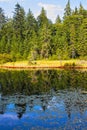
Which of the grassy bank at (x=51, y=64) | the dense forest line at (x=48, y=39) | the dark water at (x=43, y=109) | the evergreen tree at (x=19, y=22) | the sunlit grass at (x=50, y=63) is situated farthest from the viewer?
the evergreen tree at (x=19, y=22)

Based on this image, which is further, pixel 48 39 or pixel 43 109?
pixel 48 39

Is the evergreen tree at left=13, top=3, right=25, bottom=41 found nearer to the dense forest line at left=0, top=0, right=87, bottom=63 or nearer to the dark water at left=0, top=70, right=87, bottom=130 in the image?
the dense forest line at left=0, top=0, right=87, bottom=63

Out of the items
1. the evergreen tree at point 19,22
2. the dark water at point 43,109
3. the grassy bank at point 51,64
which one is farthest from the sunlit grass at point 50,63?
the dark water at point 43,109

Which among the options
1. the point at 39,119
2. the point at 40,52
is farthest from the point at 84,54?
the point at 39,119

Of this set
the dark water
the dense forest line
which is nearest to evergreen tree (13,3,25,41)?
the dense forest line

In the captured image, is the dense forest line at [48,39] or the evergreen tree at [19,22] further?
the evergreen tree at [19,22]

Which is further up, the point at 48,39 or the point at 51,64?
the point at 48,39

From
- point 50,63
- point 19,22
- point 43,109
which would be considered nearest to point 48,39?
point 50,63

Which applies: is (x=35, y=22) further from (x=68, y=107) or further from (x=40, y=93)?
(x=68, y=107)

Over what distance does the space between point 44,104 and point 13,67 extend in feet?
204

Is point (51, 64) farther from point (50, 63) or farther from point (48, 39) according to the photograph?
point (48, 39)

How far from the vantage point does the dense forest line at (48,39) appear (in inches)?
4146

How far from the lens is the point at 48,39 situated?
110750 millimetres

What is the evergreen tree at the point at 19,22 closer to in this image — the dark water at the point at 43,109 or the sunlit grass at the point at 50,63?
the sunlit grass at the point at 50,63
